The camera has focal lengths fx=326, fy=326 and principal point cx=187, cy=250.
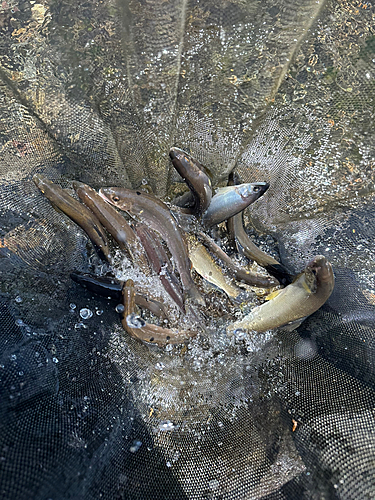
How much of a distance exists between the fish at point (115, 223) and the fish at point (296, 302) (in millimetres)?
1116

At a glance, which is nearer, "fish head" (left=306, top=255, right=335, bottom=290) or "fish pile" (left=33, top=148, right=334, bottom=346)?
"fish head" (left=306, top=255, right=335, bottom=290)

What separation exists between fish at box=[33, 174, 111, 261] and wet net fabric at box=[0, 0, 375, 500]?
0.23m

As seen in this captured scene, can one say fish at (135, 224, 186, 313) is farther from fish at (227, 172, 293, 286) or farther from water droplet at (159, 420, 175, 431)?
water droplet at (159, 420, 175, 431)

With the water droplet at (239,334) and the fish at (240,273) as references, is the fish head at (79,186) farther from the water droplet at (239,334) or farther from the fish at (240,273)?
the water droplet at (239,334)

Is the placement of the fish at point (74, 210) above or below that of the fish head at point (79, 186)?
below

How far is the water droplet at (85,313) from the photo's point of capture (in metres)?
2.85

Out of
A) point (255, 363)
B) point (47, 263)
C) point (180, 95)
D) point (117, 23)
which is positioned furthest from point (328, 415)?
point (117, 23)

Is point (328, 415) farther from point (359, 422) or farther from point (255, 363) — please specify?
point (255, 363)

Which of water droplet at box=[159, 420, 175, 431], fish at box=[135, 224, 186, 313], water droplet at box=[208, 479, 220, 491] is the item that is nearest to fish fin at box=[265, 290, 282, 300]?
fish at box=[135, 224, 186, 313]

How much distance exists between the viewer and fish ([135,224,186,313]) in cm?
314

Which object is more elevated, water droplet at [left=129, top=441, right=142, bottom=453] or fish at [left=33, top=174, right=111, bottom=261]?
fish at [left=33, top=174, right=111, bottom=261]

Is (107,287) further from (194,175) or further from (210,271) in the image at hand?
(194,175)

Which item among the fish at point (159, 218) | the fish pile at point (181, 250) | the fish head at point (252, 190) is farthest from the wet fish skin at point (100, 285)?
the fish head at point (252, 190)

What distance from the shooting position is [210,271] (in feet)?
10.8
